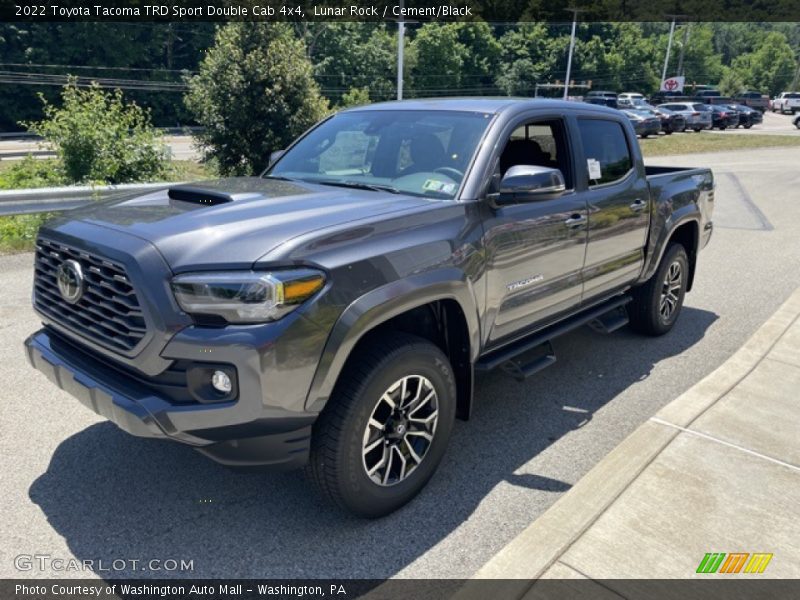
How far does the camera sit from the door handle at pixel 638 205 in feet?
15.4

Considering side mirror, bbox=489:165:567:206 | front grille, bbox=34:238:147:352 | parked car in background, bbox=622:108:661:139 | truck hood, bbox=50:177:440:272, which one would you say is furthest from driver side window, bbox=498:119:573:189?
parked car in background, bbox=622:108:661:139

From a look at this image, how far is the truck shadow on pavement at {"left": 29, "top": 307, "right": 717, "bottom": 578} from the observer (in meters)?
2.75

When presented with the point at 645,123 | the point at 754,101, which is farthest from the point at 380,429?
the point at 754,101

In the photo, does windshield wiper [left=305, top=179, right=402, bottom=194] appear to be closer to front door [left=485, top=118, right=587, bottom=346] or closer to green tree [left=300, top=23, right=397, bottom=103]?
front door [left=485, top=118, right=587, bottom=346]

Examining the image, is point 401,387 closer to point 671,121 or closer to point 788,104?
point 671,121

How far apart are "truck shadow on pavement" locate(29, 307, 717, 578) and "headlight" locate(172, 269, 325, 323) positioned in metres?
1.10

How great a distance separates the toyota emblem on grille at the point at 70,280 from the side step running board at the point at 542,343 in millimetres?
2040

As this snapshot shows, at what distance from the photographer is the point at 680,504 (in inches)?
121

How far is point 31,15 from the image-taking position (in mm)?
47531

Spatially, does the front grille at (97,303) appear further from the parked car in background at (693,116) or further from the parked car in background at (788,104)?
the parked car in background at (788,104)

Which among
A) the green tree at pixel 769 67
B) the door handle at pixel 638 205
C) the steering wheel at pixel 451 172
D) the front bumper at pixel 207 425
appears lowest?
the front bumper at pixel 207 425

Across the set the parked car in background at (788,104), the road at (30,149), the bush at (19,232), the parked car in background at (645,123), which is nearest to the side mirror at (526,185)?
the bush at (19,232)

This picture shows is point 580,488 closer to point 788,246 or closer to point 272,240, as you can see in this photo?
point 272,240

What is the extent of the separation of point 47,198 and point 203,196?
212 inches
